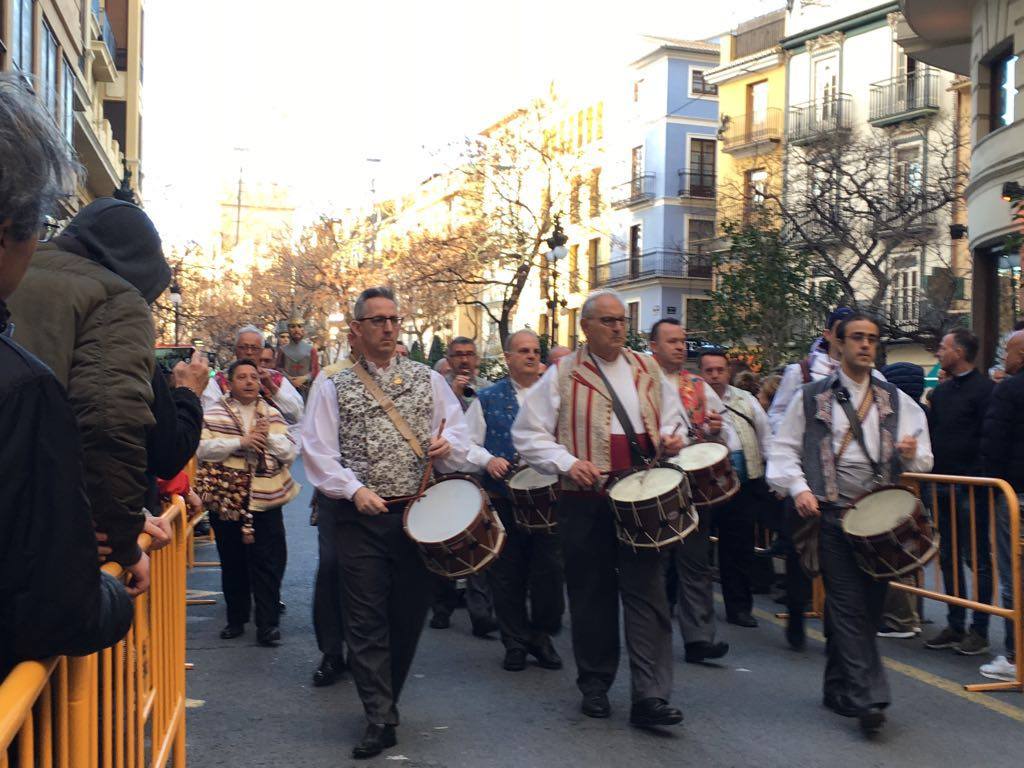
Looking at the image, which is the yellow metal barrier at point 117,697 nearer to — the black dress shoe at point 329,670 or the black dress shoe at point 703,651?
the black dress shoe at point 329,670

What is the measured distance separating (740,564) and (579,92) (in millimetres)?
57730

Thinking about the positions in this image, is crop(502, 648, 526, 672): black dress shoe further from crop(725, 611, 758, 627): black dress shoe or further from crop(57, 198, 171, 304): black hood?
crop(57, 198, 171, 304): black hood

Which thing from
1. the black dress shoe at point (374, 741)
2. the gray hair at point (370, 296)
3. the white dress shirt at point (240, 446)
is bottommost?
the black dress shoe at point (374, 741)

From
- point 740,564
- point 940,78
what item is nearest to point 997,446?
point 740,564

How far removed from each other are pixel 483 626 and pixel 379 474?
3.08 meters

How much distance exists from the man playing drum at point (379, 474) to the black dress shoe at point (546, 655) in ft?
5.81

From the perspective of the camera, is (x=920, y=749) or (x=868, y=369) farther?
(x=868, y=369)

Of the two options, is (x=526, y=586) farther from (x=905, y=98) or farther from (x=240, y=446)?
(x=905, y=98)

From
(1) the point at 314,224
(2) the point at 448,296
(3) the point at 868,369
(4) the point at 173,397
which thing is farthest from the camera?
(2) the point at 448,296

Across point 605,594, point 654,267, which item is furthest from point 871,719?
point 654,267

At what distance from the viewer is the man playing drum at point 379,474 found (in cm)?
628

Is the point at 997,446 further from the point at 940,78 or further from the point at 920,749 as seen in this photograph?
the point at 940,78

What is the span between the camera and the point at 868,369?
693 cm

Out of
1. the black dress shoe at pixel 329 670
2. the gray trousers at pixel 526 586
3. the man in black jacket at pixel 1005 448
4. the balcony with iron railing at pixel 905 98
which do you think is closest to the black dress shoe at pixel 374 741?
the black dress shoe at pixel 329 670
